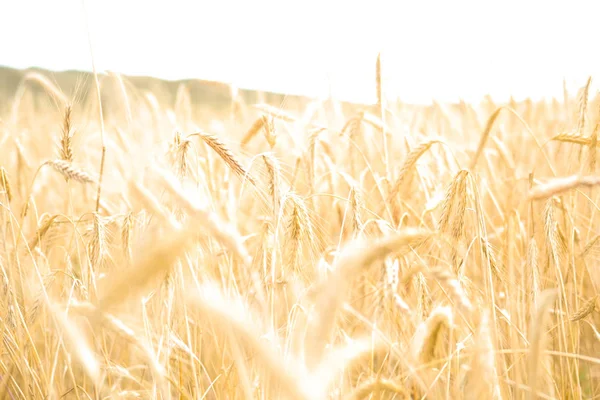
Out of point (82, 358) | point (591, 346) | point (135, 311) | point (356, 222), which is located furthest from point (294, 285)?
point (591, 346)

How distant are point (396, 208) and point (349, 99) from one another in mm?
1519

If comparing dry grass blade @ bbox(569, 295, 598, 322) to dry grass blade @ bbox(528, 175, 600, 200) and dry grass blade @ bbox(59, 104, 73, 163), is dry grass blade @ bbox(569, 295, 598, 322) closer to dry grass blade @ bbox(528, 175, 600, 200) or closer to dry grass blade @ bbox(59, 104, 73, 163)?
dry grass blade @ bbox(528, 175, 600, 200)

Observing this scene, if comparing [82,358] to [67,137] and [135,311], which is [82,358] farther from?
[67,137]

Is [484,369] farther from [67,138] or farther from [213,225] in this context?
[67,138]

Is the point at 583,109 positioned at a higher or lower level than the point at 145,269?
higher

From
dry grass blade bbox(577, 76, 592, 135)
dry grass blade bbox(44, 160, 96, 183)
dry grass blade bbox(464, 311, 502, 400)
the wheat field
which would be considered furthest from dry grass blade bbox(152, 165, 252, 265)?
dry grass blade bbox(577, 76, 592, 135)

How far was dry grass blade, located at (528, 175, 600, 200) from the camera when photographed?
115 cm

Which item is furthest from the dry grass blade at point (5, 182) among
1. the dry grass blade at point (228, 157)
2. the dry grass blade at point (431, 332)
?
the dry grass blade at point (431, 332)

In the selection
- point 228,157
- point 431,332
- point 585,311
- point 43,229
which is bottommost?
point 585,311

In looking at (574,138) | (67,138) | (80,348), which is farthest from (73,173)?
(574,138)

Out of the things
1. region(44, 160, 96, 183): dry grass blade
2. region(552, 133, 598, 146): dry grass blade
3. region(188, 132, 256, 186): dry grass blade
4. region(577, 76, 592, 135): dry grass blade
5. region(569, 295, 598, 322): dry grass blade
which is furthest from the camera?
region(577, 76, 592, 135): dry grass blade

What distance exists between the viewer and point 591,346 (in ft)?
7.23

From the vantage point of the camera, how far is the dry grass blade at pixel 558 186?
115cm

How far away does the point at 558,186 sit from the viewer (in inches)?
46.6
